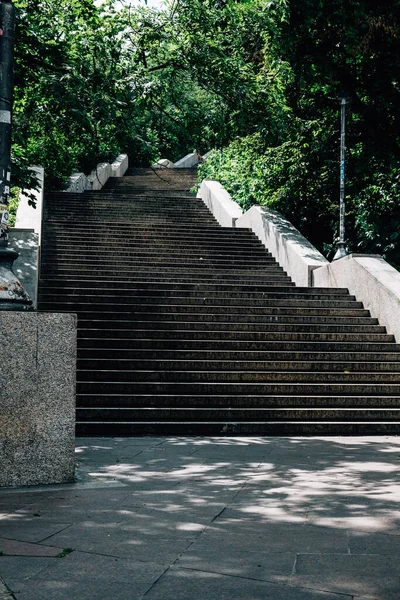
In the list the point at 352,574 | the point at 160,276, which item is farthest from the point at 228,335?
the point at 352,574

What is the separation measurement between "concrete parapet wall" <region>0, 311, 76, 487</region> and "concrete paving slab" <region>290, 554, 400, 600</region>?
97.6 inches

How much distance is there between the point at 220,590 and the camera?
3273mm

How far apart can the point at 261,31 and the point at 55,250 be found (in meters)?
6.38

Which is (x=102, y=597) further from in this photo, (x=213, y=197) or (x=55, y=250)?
(x=213, y=197)

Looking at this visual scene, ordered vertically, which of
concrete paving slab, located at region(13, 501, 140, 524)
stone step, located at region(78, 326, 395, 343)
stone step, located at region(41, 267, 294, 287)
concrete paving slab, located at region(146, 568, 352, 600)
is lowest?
concrete paving slab, located at region(146, 568, 352, 600)

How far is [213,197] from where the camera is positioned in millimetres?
20609

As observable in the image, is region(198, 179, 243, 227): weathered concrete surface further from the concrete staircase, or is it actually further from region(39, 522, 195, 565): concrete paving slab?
region(39, 522, 195, 565): concrete paving slab

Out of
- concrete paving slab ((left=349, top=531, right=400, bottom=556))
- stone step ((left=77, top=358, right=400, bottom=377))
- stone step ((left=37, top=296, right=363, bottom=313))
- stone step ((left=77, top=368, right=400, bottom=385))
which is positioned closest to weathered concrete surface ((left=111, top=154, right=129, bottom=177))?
stone step ((left=37, top=296, right=363, bottom=313))

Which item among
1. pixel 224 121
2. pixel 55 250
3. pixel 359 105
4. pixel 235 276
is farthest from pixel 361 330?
pixel 359 105

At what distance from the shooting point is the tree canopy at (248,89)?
11289 mm

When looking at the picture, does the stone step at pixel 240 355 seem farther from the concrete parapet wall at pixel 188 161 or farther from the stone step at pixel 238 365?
the concrete parapet wall at pixel 188 161

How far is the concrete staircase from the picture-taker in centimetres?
901

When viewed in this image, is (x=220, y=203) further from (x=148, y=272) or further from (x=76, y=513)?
(x=76, y=513)

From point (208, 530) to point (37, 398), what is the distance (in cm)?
190
